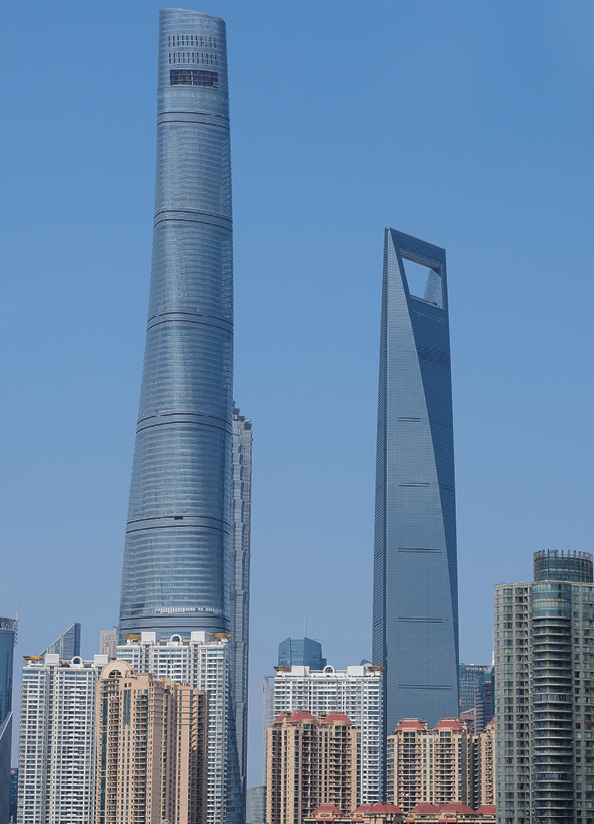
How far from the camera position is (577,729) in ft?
412

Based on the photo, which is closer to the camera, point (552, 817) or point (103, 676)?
point (552, 817)

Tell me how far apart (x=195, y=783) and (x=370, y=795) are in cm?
2512

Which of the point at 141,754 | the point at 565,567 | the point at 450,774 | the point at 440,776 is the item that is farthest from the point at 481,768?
the point at 565,567

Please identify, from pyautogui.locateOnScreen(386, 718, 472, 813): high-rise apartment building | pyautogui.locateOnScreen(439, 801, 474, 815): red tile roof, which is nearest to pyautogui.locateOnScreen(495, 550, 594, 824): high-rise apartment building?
pyautogui.locateOnScreen(439, 801, 474, 815): red tile roof

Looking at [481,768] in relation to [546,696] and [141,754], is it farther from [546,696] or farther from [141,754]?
[546,696]

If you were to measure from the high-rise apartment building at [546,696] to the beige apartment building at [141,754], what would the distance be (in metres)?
56.1

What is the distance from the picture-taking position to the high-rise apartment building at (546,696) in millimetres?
124375

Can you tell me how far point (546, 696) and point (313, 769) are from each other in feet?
227

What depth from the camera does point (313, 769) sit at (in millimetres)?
190750

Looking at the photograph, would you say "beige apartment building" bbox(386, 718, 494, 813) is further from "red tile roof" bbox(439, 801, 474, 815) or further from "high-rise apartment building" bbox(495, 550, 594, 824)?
"high-rise apartment building" bbox(495, 550, 594, 824)

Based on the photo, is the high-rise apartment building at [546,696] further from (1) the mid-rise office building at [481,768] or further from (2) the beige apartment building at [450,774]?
(2) the beige apartment building at [450,774]

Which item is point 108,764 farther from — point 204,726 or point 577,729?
point 577,729

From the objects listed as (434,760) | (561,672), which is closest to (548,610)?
(561,672)

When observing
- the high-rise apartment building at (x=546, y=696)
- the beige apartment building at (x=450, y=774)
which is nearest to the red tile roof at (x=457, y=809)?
the beige apartment building at (x=450, y=774)
